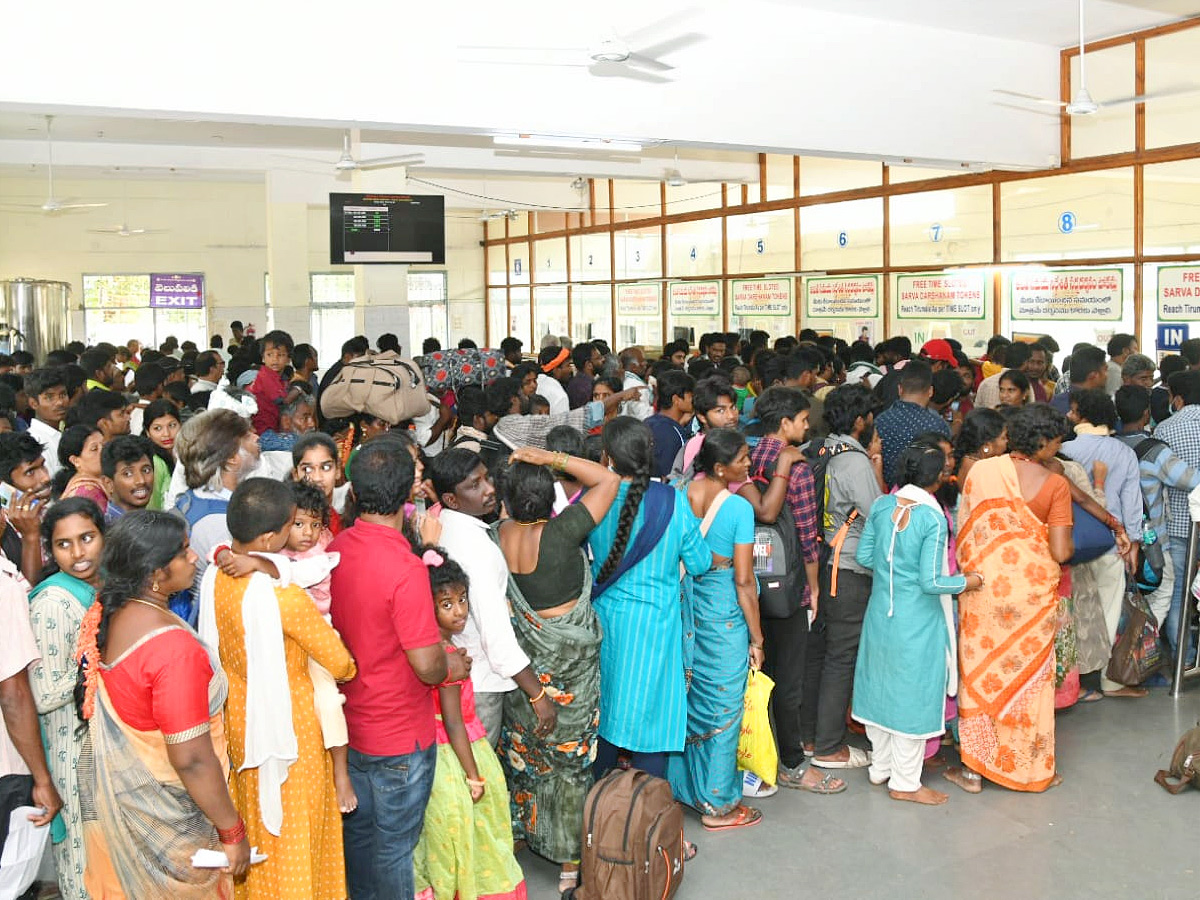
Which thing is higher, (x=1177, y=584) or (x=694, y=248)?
(x=694, y=248)

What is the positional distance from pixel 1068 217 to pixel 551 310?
931cm

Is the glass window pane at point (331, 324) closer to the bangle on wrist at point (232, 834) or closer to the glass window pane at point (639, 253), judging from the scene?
the glass window pane at point (639, 253)

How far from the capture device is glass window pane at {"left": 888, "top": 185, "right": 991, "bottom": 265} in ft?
33.3

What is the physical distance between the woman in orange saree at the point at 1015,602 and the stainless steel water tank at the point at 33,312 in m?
13.9

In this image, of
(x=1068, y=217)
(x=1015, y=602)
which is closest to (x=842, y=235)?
(x=1068, y=217)

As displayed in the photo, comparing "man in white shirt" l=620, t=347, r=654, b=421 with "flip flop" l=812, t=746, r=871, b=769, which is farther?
"man in white shirt" l=620, t=347, r=654, b=421

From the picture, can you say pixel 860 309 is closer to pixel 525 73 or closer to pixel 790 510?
pixel 525 73

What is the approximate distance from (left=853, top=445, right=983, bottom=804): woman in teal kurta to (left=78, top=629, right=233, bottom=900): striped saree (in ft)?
8.45

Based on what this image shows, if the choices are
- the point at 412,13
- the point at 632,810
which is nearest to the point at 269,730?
the point at 632,810

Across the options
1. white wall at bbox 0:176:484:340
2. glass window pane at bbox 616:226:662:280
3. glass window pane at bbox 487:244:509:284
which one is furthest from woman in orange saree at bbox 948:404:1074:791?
glass window pane at bbox 487:244:509:284

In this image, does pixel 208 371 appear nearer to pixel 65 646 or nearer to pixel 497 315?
pixel 65 646

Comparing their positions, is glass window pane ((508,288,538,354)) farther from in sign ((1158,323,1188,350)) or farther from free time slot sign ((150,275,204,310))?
in sign ((1158,323,1188,350))

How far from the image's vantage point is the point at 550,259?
1742cm

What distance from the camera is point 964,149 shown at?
8875 millimetres
